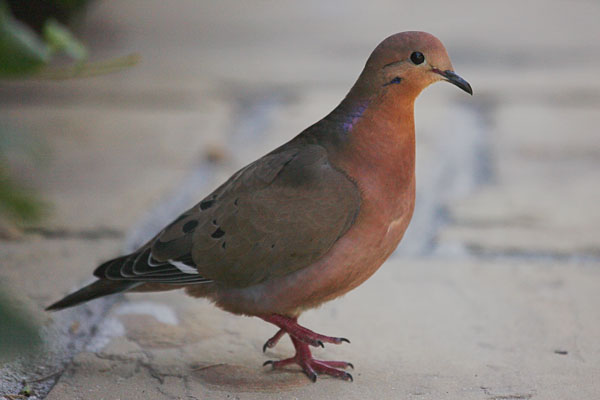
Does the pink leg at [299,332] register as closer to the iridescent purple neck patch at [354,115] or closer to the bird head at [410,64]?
the iridescent purple neck patch at [354,115]

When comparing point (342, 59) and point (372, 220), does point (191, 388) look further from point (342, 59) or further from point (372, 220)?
point (342, 59)

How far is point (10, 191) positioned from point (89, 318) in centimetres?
193

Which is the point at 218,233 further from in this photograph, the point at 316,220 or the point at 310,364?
the point at 310,364

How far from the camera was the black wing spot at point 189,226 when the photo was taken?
239 centimetres

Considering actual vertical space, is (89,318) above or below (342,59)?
below

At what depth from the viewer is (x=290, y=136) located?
4234 mm

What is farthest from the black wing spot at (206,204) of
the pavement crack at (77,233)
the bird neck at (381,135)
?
the pavement crack at (77,233)

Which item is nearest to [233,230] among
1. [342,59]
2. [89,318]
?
[89,318]

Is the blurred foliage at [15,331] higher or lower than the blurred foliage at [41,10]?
lower

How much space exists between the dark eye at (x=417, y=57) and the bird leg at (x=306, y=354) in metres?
0.80

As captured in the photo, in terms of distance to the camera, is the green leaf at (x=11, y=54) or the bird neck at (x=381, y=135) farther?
the bird neck at (x=381, y=135)

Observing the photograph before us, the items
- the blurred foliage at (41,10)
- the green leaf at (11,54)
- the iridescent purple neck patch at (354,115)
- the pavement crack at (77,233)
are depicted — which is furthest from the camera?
the blurred foliage at (41,10)

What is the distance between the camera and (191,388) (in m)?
2.17

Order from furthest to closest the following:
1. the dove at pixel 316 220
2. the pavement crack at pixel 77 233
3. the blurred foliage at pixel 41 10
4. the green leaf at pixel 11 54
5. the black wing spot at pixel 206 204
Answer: the blurred foliage at pixel 41 10 < the pavement crack at pixel 77 233 < the black wing spot at pixel 206 204 < the dove at pixel 316 220 < the green leaf at pixel 11 54
